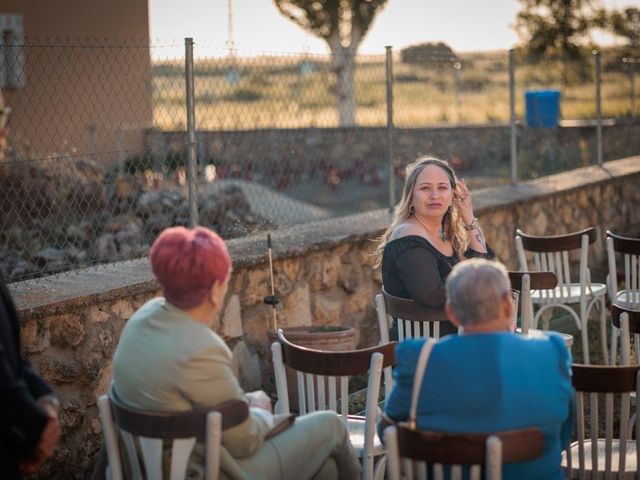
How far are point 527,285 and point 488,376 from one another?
1.98m

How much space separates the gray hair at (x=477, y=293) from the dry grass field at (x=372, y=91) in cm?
392

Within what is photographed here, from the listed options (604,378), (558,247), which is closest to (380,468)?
(604,378)

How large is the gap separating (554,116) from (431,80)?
15.9 feet

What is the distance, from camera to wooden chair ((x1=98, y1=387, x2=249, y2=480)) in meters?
3.22

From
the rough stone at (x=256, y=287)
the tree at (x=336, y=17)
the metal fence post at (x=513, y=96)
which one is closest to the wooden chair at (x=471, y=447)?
the rough stone at (x=256, y=287)

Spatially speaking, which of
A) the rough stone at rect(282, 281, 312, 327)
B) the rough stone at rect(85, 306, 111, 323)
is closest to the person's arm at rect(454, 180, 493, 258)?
the rough stone at rect(282, 281, 312, 327)

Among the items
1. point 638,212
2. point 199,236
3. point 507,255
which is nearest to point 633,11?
point 638,212

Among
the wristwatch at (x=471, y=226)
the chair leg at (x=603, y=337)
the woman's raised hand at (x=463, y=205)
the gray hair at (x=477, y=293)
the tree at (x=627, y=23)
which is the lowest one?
the chair leg at (x=603, y=337)

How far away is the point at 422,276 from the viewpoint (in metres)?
4.95

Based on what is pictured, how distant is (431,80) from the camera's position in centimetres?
1842

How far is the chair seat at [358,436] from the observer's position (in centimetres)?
417

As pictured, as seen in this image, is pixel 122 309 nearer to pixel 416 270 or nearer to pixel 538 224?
pixel 416 270

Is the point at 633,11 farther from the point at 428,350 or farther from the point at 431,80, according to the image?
the point at 428,350

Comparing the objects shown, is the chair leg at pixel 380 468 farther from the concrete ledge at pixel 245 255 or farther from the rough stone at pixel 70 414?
the concrete ledge at pixel 245 255
